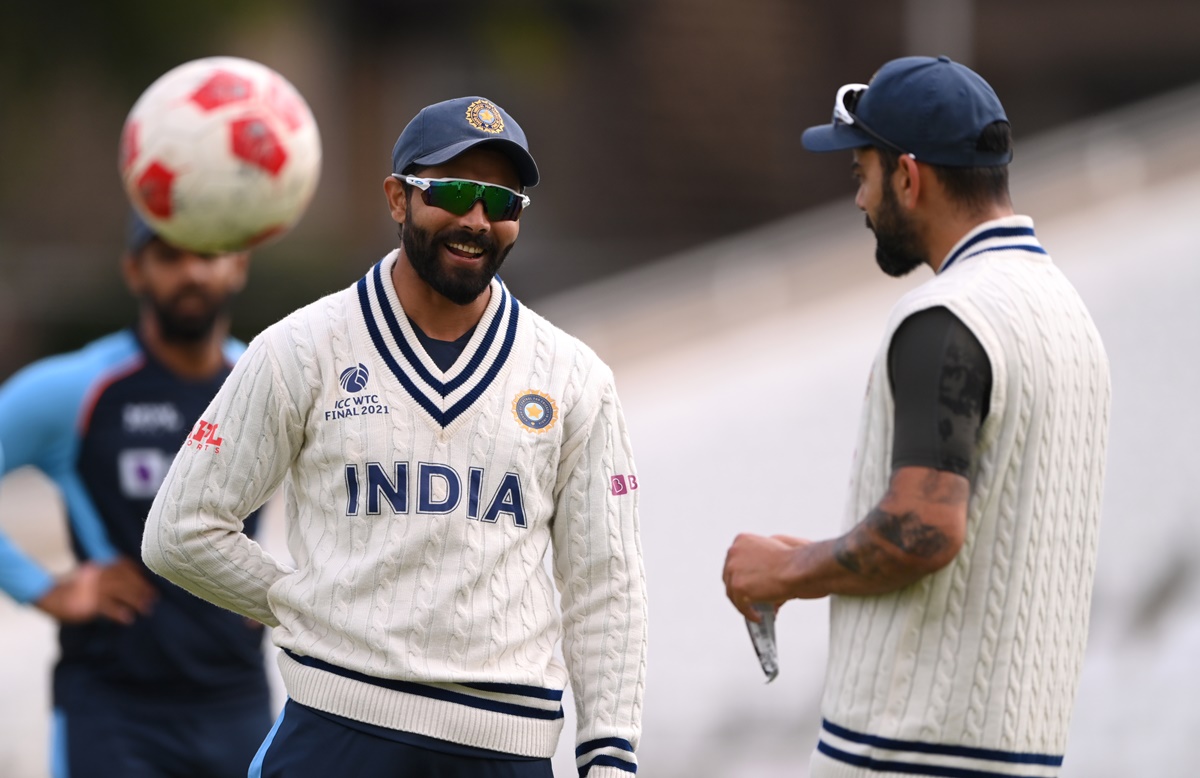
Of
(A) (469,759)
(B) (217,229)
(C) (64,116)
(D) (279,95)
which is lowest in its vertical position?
(A) (469,759)

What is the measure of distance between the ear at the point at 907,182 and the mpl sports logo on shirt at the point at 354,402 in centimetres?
123

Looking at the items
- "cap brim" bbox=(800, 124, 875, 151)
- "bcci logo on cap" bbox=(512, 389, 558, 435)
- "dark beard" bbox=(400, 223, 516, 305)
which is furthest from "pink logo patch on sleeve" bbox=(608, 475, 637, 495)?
"cap brim" bbox=(800, 124, 875, 151)

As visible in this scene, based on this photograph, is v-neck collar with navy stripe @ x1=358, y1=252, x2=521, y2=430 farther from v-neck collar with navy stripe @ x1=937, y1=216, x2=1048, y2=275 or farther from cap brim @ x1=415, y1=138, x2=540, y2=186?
v-neck collar with navy stripe @ x1=937, y1=216, x2=1048, y2=275

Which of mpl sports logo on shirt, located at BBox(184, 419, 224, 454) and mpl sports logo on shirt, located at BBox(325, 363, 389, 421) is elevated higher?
mpl sports logo on shirt, located at BBox(325, 363, 389, 421)

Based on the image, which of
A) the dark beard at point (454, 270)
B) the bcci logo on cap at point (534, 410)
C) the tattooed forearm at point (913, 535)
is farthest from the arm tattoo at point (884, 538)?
the dark beard at point (454, 270)

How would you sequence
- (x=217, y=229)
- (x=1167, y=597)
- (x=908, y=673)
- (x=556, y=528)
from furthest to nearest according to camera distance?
(x=1167, y=597) → (x=217, y=229) → (x=556, y=528) → (x=908, y=673)

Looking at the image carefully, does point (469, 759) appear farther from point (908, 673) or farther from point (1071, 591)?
point (1071, 591)

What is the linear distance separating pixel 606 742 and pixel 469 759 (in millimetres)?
319

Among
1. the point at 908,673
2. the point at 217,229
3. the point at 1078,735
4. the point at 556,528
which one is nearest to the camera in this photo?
the point at 908,673

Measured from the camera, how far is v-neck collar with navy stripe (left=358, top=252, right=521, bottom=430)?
12.4ft

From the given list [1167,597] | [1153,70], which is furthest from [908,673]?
[1153,70]

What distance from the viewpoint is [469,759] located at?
3.72 metres

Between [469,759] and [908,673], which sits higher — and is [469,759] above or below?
below

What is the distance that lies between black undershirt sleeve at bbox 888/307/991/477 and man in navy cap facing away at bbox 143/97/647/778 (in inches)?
28.9
